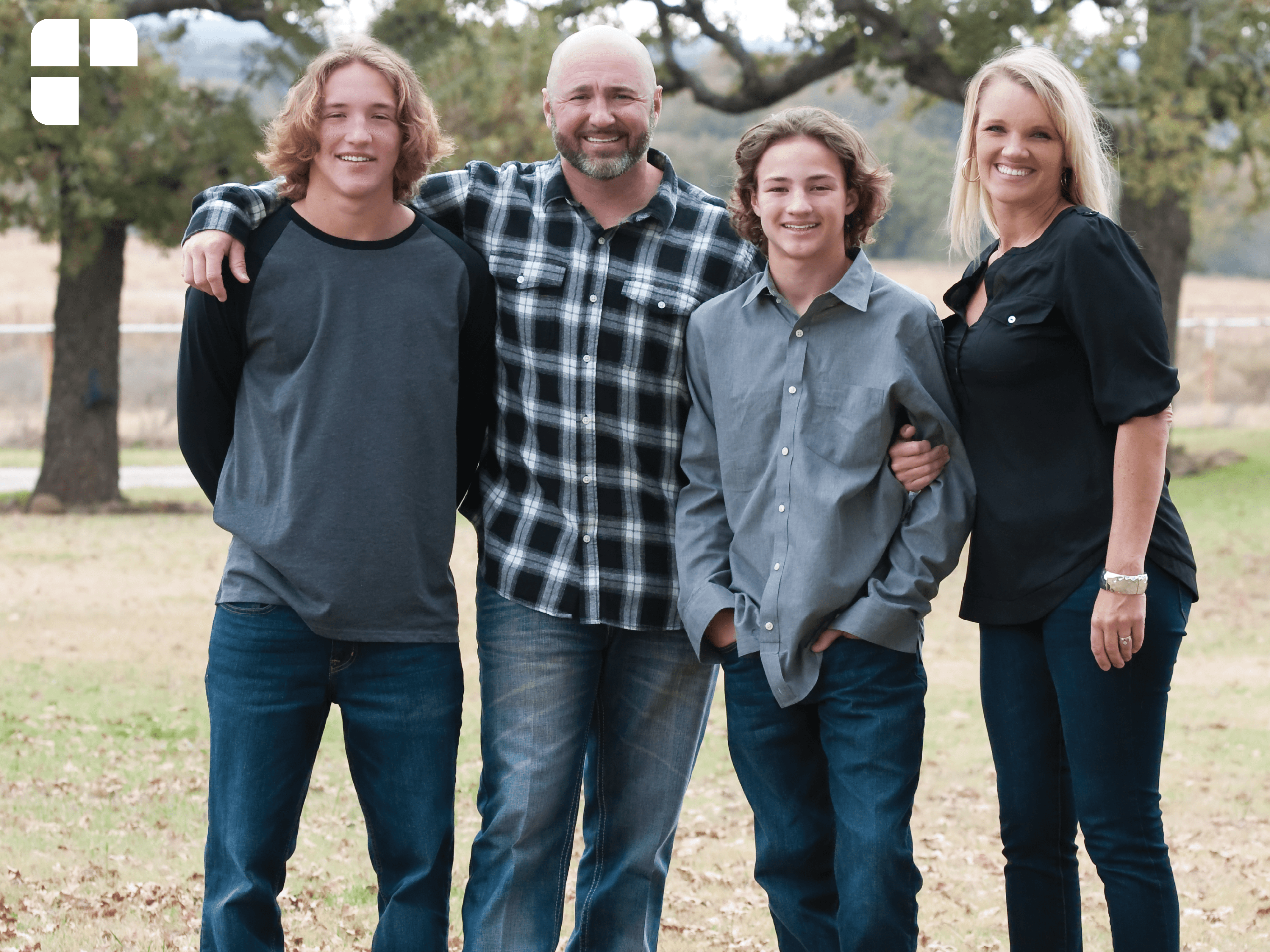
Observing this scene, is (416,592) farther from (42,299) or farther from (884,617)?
(42,299)

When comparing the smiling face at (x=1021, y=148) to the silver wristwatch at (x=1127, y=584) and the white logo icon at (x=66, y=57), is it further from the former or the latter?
the white logo icon at (x=66, y=57)

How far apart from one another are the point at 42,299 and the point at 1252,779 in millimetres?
43396

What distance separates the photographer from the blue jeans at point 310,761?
3010 millimetres

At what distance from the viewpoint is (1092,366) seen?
2.91 meters

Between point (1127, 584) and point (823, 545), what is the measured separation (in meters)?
0.63

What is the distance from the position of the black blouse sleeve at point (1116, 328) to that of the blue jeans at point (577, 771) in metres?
1.14

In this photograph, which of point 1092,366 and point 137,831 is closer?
point 1092,366

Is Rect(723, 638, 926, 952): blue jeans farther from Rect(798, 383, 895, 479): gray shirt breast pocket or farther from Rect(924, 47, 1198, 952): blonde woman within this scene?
Rect(798, 383, 895, 479): gray shirt breast pocket

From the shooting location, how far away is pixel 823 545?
3.02 m

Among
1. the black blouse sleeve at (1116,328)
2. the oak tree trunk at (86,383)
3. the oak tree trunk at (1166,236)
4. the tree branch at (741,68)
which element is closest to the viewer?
the black blouse sleeve at (1116,328)

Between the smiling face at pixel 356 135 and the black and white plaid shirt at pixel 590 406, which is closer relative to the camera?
Result: the smiling face at pixel 356 135

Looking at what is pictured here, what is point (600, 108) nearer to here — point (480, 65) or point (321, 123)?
point (321, 123)

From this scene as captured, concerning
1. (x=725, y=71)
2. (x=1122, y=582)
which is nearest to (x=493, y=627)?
(x=1122, y=582)

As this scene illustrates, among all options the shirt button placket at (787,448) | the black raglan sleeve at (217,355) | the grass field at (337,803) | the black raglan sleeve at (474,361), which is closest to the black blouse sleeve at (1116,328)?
the shirt button placket at (787,448)
